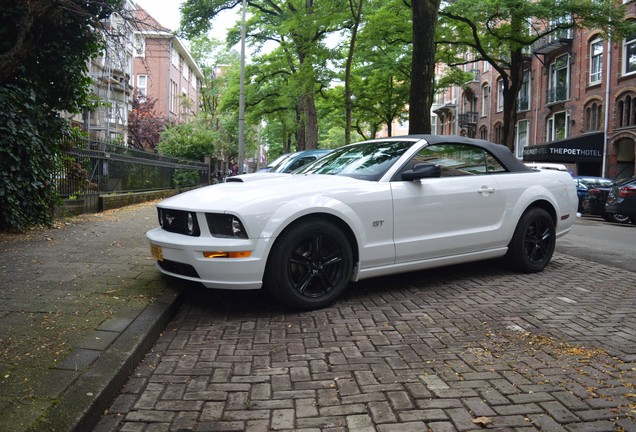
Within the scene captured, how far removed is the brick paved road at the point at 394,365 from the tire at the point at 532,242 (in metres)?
0.76

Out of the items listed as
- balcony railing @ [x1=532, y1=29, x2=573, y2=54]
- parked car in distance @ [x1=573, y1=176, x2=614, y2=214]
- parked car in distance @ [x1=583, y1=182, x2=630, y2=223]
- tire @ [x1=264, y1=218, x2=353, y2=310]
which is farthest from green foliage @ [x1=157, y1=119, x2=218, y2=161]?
tire @ [x1=264, y1=218, x2=353, y2=310]

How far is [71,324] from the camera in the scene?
12.2ft

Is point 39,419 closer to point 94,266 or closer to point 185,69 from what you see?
point 94,266

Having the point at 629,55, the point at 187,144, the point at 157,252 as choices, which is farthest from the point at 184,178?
the point at 629,55

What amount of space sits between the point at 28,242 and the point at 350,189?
4.79 m

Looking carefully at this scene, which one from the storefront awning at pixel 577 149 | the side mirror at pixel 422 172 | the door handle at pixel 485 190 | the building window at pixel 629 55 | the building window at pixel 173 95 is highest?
the building window at pixel 173 95

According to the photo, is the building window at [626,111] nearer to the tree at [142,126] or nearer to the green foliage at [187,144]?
the green foliage at [187,144]

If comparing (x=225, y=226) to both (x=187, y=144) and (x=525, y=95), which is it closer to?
(x=187, y=144)

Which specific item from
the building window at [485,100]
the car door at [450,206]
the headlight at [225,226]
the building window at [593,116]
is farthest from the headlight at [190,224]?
the building window at [485,100]

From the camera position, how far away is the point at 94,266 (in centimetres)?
566

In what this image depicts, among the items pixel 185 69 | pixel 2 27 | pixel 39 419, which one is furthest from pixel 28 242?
pixel 185 69

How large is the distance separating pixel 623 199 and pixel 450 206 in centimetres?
1230

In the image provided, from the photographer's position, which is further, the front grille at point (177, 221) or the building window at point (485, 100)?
the building window at point (485, 100)

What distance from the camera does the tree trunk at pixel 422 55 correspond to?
33.4 ft
